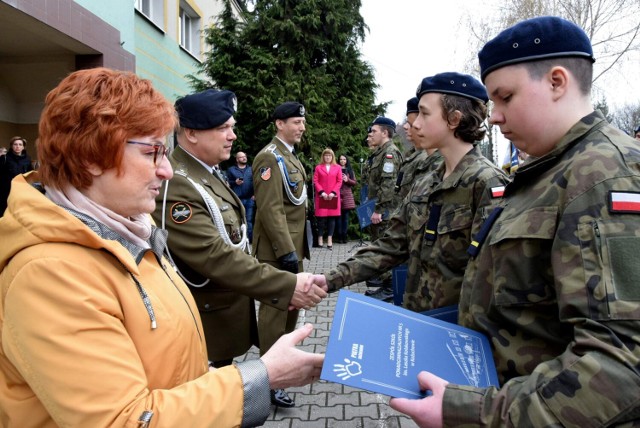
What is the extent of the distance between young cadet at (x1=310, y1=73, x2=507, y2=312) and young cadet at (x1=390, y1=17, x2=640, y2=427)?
31.8 inches

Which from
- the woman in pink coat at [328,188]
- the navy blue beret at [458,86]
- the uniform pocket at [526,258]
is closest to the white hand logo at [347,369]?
the uniform pocket at [526,258]

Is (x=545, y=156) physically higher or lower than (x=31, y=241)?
higher

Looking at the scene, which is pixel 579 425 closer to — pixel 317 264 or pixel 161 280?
pixel 161 280

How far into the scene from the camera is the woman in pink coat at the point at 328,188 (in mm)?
11281

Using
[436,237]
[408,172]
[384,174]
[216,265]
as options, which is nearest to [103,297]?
[216,265]

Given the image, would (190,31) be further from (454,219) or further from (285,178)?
(454,219)

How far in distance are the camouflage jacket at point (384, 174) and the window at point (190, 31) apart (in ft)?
29.9

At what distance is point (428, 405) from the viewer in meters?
1.28

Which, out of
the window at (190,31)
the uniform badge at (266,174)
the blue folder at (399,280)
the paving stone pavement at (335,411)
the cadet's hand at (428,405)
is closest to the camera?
the cadet's hand at (428,405)

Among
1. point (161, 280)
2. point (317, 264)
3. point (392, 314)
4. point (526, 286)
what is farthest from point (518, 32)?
point (317, 264)

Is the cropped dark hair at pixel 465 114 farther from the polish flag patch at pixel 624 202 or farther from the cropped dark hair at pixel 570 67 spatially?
the polish flag patch at pixel 624 202

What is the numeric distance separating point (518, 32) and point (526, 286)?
0.74 metres

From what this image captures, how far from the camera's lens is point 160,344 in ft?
4.60

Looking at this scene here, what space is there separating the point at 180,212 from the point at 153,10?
37.1 feet
